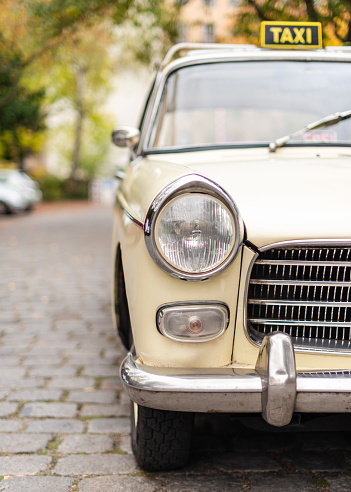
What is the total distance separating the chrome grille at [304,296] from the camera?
2.26 m

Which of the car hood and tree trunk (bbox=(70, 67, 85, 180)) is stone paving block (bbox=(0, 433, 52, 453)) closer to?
the car hood

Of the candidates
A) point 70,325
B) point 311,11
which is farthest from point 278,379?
point 311,11

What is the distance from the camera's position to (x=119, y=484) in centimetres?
256

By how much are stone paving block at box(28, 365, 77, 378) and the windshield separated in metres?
1.56

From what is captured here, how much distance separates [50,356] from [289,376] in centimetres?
264

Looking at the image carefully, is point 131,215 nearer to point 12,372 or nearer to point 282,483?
point 282,483

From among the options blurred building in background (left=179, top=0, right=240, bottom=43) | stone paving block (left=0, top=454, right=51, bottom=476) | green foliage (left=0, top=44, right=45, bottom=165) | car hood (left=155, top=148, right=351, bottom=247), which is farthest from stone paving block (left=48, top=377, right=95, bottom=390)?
green foliage (left=0, top=44, right=45, bottom=165)

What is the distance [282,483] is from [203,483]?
1.07 feet

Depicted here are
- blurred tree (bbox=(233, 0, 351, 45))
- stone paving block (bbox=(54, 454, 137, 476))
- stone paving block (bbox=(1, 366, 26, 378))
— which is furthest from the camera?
blurred tree (bbox=(233, 0, 351, 45))

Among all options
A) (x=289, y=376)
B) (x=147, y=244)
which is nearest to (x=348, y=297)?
(x=289, y=376)

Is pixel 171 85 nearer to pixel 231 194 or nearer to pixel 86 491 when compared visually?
pixel 231 194

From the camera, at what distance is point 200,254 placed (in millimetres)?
2207

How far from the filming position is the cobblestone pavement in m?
2.59

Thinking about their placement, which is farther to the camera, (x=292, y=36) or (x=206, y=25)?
(x=206, y=25)
